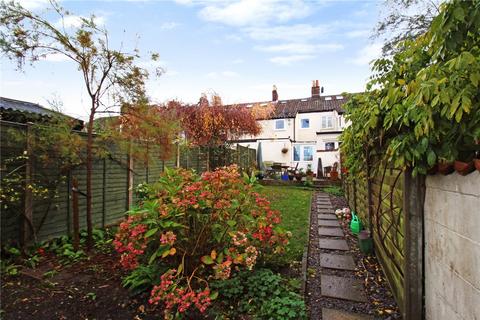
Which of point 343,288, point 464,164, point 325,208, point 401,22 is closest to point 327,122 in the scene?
point 401,22

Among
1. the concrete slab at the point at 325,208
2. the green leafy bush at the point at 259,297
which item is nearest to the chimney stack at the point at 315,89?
the concrete slab at the point at 325,208

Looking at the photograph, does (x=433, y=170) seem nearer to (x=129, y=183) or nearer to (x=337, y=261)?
(x=337, y=261)

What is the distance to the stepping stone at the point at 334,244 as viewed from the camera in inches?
163

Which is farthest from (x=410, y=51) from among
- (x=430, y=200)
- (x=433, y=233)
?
(x=433, y=233)

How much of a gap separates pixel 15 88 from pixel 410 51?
4907mm

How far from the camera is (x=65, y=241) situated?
3.91 m

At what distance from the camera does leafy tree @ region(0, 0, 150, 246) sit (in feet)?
10.5

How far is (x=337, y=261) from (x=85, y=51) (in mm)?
4594

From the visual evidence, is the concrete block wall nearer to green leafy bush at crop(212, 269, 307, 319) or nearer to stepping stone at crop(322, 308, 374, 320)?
stepping stone at crop(322, 308, 374, 320)

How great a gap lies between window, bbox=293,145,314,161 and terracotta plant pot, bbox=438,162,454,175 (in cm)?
1753

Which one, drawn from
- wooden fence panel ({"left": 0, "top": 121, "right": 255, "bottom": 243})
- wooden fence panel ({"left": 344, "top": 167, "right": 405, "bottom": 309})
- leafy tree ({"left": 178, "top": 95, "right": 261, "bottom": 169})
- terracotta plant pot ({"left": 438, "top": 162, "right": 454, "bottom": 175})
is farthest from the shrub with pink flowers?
leafy tree ({"left": 178, "top": 95, "right": 261, "bottom": 169})

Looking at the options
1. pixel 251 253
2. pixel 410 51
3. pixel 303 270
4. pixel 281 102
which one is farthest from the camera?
pixel 281 102

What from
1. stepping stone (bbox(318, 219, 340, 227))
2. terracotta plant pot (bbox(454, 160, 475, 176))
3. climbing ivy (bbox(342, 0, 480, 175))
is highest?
climbing ivy (bbox(342, 0, 480, 175))

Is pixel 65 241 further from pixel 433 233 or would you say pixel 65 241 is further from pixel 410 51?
pixel 410 51
